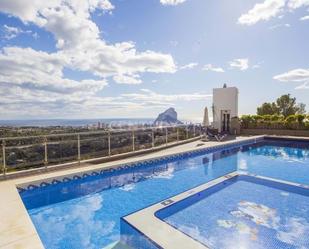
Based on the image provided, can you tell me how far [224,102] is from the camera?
15.1 meters

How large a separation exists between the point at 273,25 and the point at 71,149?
390 inches

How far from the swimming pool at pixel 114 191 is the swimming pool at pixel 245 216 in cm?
84

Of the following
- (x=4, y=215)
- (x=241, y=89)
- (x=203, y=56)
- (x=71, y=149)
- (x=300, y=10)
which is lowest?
(x=4, y=215)

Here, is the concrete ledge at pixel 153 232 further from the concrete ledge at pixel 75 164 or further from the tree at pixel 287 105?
the tree at pixel 287 105

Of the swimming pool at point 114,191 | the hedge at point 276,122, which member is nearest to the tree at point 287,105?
the hedge at point 276,122

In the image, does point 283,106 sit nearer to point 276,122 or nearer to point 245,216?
Result: point 276,122

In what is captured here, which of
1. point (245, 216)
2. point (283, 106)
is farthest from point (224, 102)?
point (283, 106)

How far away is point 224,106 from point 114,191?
11.6m

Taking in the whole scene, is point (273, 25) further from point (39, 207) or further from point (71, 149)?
point (39, 207)

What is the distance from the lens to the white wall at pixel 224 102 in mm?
14711

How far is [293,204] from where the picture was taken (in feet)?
14.1

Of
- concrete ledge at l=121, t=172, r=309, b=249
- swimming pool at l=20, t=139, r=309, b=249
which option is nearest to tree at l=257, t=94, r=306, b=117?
swimming pool at l=20, t=139, r=309, b=249

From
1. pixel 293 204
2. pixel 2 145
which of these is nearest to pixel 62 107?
pixel 2 145

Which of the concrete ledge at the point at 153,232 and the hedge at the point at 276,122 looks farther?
the hedge at the point at 276,122
